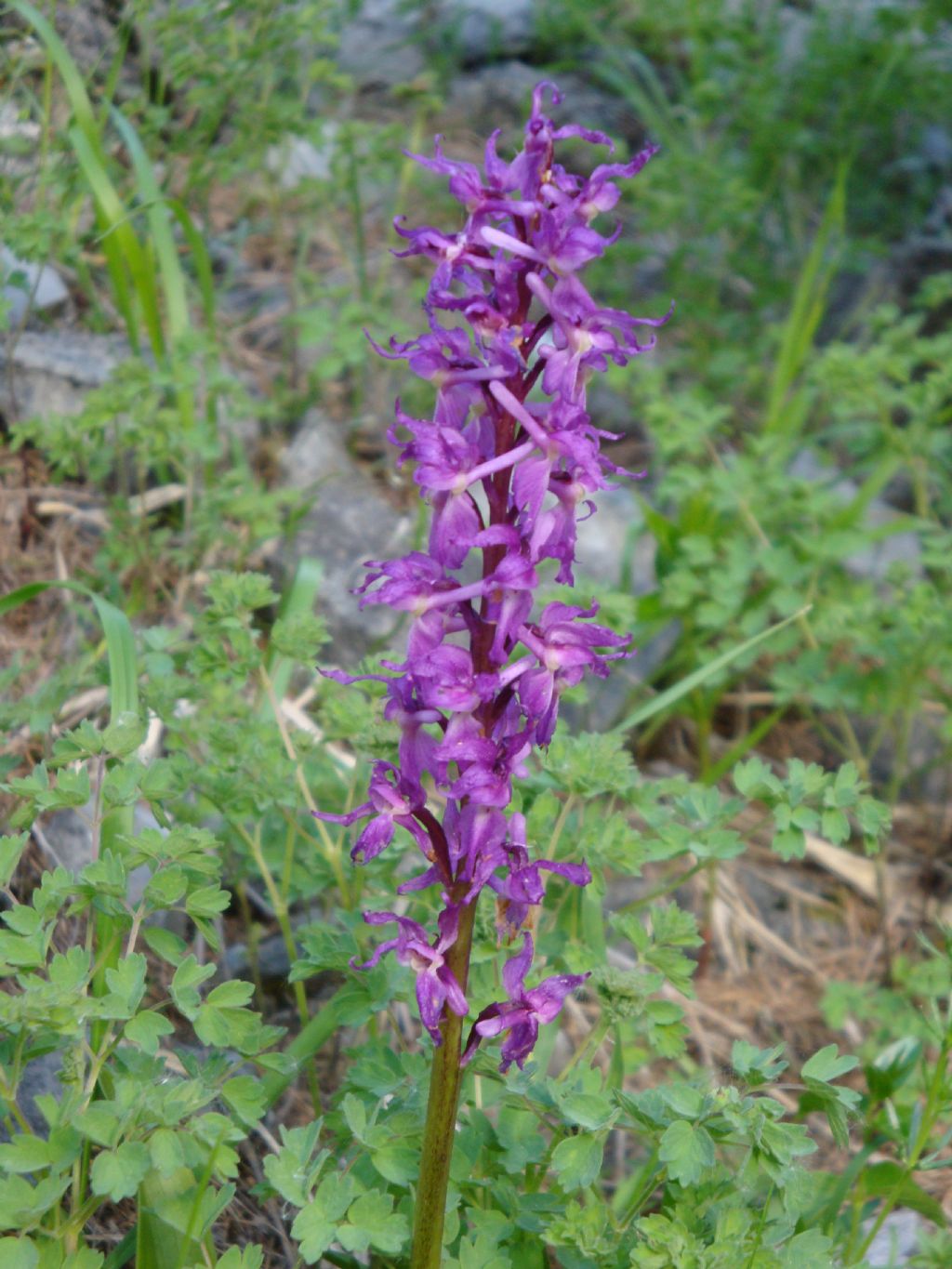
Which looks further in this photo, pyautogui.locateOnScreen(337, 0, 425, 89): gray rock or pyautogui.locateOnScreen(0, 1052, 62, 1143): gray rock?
pyautogui.locateOnScreen(337, 0, 425, 89): gray rock

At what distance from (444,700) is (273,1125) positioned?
5.02ft

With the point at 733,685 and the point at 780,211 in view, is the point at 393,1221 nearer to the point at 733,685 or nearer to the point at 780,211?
the point at 733,685

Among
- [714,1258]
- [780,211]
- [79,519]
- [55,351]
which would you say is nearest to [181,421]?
[79,519]

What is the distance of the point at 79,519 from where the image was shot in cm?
393

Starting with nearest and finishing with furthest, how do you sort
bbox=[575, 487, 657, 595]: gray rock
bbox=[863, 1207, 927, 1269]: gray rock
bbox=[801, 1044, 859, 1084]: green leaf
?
bbox=[801, 1044, 859, 1084]: green leaf < bbox=[863, 1207, 927, 1269]: gray rock < bbox=[575, 487, 657, 595]: gray rock

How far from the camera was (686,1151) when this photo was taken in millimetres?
1762

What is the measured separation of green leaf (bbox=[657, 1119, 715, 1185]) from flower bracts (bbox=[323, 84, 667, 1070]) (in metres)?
0.40

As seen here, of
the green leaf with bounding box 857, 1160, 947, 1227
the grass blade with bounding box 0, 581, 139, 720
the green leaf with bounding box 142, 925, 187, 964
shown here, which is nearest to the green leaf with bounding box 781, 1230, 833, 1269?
the green leaf with bounding box 857, 1160, 947, 1227

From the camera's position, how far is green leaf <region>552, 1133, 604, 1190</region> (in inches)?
71.1

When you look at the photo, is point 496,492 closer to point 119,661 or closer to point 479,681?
point 479,681

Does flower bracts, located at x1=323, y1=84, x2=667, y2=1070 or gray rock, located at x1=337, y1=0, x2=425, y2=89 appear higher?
flower bracts, located at x1=323, y1=84, x2=667, y2=1070

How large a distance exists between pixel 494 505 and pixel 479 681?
23 centimetres

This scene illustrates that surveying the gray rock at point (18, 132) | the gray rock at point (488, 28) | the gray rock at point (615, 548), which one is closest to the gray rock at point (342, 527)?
the gray rock at point (615, 548)

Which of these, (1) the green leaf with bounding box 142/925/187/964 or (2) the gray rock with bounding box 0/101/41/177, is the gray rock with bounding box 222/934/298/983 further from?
(2) the gray rock with bounding box 0/101/41/177
